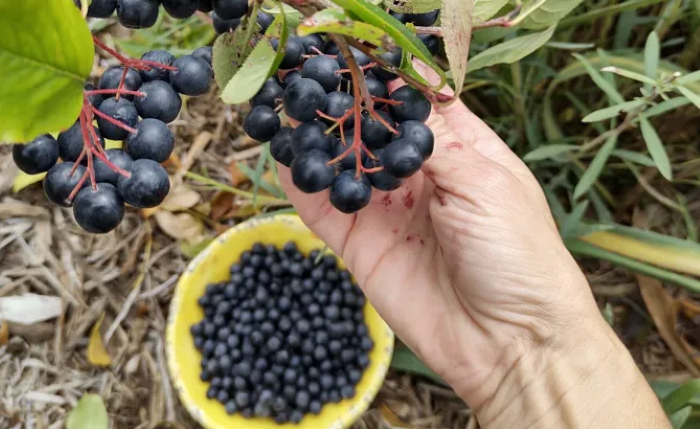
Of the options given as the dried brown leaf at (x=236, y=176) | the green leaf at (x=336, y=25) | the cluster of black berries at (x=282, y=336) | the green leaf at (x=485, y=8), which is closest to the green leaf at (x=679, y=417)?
the cluster of black berries at (x=282, y=336)

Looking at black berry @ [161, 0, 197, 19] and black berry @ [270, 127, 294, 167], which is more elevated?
black berry @ [161, 0, 197, 19]

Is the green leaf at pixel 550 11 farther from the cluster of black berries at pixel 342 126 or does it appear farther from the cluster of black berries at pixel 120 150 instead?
the cluster of black berries at pixel 120 150

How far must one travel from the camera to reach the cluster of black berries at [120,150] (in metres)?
0.49

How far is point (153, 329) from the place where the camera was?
1341 mm

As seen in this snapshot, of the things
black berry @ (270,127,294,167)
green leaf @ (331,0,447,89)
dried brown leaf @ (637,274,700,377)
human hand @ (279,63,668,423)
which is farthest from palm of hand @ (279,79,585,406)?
dried brown leaf @ (637,274,700,377)

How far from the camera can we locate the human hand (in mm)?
759

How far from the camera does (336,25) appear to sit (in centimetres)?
38

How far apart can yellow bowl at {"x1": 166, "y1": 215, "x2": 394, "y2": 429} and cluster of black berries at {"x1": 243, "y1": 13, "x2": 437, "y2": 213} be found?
0.74 m

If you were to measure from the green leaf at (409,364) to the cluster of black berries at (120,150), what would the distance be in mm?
829

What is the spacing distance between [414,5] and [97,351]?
3.62ft

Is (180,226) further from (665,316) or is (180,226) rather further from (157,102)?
(665,316)

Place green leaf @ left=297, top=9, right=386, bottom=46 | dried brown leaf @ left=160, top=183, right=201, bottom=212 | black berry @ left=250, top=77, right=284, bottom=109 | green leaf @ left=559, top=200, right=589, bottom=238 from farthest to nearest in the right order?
dried brown leaf @ left=160, top=183, right=201, bottom=212, green leaf @ left=559, top=200, right=589, bottom=238, black berry @ left=250, top=77, right=284, bottom=109, green leaf @ left=297, top=9, right=386, bottom=46

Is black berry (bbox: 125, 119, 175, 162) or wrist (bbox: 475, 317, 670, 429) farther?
wrist (bbox: 475, 317, 670, 429)

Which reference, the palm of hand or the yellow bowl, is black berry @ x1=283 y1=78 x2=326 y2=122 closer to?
the palm of hand
